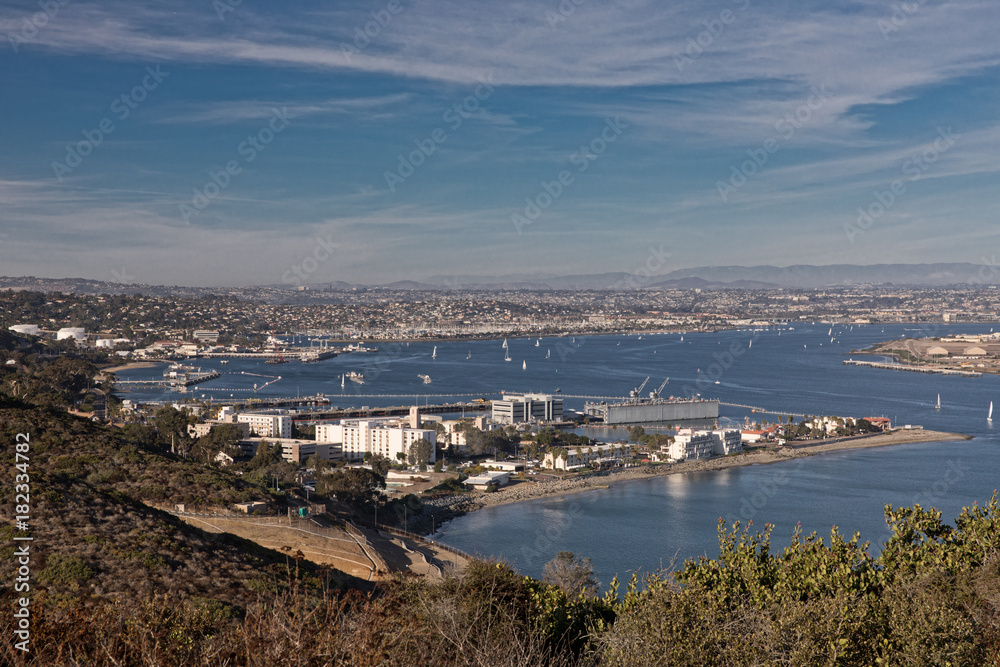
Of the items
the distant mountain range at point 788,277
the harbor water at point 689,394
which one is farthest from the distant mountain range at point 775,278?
the harbor water at point 689,394

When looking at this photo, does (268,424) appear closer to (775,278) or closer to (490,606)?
(490,606)

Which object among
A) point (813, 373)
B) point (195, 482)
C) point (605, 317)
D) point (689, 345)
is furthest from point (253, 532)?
point (605, 317)

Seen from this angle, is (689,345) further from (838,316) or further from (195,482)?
(195,482)

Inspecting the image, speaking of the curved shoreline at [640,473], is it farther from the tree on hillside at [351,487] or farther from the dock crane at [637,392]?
the dock crane at [637,392]

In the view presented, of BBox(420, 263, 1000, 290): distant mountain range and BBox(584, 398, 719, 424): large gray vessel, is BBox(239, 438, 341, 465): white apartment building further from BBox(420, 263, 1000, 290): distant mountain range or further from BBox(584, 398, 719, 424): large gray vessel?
BBox(420, 263, 1000, 290): distant mountain range

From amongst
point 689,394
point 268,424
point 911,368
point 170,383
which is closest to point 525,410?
point 268,424

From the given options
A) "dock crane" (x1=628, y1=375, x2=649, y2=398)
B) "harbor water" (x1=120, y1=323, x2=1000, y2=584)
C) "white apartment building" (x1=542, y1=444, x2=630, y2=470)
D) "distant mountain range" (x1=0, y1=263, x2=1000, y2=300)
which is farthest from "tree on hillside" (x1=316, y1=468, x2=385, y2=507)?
"distant mountain range" (x1=0, y1=263, x2=1000, y2=300)
